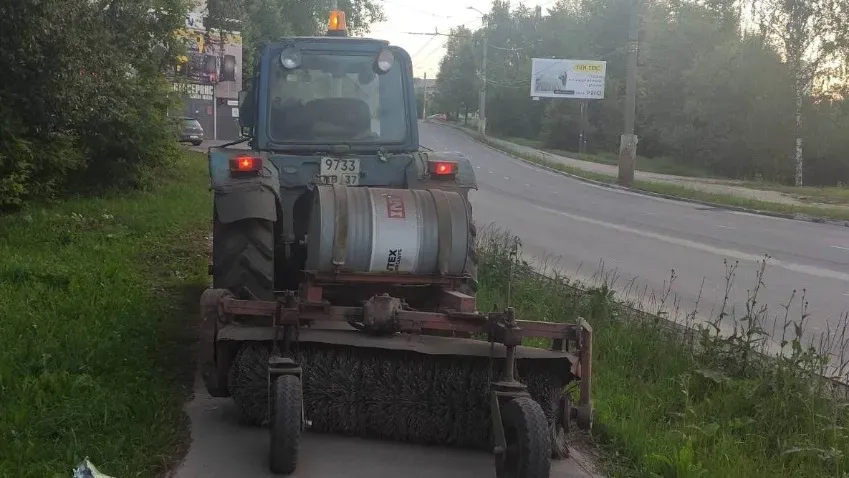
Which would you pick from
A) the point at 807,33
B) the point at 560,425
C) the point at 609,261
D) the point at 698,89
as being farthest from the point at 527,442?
the point at 698,89

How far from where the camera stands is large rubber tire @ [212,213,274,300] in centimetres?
536

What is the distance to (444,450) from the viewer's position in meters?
4.65

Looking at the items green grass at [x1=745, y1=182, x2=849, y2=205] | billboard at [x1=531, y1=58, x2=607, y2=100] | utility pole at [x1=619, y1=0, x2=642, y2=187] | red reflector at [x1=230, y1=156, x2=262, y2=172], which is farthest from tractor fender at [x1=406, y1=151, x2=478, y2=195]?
billboard at [x1=531, y1=58, x2=607, y2=100]

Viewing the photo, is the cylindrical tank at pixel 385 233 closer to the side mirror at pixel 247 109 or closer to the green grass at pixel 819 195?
the side mirror at pixel 247 109

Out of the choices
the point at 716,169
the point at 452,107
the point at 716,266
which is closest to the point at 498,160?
the point at 716,169

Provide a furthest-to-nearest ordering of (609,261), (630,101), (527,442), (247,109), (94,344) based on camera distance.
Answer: (630,101), (609,261), (247,109), (94,344), (527,442)

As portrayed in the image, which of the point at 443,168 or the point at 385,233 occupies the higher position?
the point at 443,168

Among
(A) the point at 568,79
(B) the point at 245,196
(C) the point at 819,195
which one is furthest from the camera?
(A) the point at 568,79

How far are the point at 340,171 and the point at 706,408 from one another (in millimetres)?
2893

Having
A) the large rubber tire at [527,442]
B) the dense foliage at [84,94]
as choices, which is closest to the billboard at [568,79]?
the dense foliage at [84,94]

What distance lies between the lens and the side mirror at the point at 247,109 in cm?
696

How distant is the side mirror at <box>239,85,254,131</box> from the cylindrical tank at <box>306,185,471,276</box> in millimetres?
2255

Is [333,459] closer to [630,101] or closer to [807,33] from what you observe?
[630,101]

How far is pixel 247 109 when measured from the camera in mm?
7039
